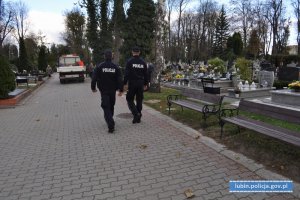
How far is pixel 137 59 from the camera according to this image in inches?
282

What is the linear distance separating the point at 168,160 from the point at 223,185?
4.02 feet

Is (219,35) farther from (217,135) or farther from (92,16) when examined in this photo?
(217,135)

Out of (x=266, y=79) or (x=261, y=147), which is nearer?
(x=261, y=147)

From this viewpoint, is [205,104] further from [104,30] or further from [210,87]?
[104,30]

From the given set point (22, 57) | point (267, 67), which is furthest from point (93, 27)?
point (267, 67)

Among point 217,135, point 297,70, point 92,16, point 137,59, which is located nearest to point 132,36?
point 92,16

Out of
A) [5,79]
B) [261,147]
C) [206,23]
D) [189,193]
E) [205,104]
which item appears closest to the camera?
[189,193]

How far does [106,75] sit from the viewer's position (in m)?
6.55

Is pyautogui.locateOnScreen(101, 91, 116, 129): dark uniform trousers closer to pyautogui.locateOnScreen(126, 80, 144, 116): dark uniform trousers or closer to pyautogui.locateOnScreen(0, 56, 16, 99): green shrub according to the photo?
pyautogui.locateOnScreen(126, 80, 144, 116): dark uniform trousers

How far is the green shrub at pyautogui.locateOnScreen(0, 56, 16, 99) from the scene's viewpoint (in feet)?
37.4

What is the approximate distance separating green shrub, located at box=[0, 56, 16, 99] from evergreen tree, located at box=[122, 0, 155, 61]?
1357cm

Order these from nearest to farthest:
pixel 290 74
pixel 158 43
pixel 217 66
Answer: pixel 158 43 → pixel 290 74 → pixel 217 66

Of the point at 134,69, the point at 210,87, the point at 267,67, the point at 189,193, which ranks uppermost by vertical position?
the point at 267,67

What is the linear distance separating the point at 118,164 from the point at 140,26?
66.6 ft
